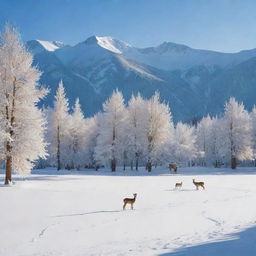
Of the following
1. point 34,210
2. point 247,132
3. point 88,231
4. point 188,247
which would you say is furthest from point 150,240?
point 247,132

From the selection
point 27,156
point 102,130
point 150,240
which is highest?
point 102,130

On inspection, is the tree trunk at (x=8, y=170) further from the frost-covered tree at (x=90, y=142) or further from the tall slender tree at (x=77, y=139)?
the frost-covered tree at (x=90, y=142)

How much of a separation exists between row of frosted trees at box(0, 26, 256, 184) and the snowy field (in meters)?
5.59

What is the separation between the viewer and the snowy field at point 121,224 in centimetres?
1148

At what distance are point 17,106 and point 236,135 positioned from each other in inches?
1832

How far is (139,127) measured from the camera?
56.2m

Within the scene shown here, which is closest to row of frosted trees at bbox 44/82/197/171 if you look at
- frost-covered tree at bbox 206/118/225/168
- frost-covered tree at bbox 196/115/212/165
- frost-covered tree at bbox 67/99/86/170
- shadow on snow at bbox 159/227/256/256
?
frost-covered tree at bbox 67/99/86/170

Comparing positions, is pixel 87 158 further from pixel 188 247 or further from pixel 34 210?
pixel 188 247

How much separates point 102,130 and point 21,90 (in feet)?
95.0

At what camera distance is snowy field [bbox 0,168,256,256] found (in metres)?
11.5

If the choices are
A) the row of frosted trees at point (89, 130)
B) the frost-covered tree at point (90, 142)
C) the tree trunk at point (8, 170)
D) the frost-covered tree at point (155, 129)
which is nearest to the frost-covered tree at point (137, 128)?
the row of frosted trees at point (89, 130)

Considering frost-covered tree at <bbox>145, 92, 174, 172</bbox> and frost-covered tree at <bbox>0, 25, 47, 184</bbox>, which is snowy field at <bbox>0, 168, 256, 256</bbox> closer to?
frost-covered tree at <bbox>0, 25, 47, 184</bbox>

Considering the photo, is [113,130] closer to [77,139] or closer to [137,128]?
[137,128]

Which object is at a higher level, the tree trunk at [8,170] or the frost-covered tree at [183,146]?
the frost-covered tree at [183,146]
